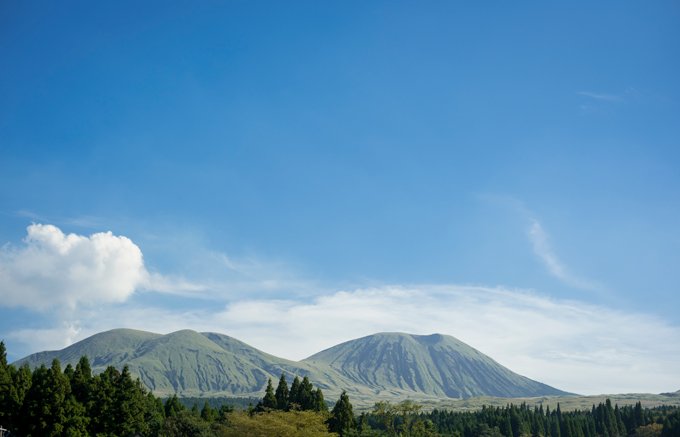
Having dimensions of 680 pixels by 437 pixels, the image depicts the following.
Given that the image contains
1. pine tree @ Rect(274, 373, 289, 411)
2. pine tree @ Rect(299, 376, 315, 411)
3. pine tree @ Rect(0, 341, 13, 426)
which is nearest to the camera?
pine tree @ Rect(0, 341, 13, 426)

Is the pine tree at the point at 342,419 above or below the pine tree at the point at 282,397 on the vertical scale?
below

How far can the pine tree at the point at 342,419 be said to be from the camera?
8750 cm

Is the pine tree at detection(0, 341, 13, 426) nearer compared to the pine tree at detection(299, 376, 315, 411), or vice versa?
the pine tree at detection(0, 341, 13, 426)

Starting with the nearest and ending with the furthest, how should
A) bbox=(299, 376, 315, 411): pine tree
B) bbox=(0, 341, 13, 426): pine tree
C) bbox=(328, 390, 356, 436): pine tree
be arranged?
1. bbox=(0, 341, 13, 426): pine tree
2. bbox=(328, 390, 356, 436): pine tree
3. bbox=(299, 376, 315, 411): pine tree

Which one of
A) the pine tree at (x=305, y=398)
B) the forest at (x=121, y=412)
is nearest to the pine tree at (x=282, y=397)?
the forest at (x=121, y=412)

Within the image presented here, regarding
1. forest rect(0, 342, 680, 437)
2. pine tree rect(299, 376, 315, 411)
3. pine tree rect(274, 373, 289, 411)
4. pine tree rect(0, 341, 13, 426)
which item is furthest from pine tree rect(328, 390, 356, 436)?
pine tree rect(0, 341, 13, 426)

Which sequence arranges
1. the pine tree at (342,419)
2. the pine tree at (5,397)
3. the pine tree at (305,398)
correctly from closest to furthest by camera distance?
the pine tree at (5,397) < the pine tree at (342,419) < the pine tree at (305,398)

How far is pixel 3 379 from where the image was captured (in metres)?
70.4

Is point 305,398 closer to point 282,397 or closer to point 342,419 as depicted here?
point 282,397

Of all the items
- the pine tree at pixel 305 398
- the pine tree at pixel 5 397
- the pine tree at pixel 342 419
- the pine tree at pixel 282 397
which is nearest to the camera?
the pine tree at pixel 5 397

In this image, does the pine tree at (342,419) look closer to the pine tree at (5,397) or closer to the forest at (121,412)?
the forest at (121,412)

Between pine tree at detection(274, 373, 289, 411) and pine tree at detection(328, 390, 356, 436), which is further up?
pine tree at detection(274, 373, 289, 411)

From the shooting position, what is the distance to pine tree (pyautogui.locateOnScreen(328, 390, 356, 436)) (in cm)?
8750

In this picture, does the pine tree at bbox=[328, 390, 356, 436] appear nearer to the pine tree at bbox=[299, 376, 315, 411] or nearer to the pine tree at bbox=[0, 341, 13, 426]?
the pine tree at bbox=[299, 376, 315, 411]
